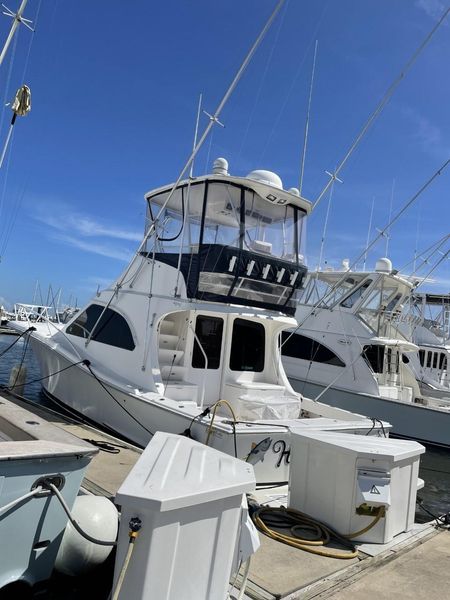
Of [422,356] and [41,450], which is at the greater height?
[422,356]

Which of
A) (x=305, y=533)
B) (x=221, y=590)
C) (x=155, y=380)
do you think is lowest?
(x=305, y=533)

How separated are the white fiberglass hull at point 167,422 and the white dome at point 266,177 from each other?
3.94m

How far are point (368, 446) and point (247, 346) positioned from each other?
4.44 m

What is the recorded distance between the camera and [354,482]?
4.12m

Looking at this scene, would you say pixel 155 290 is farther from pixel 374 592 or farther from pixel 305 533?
pixel 374 592

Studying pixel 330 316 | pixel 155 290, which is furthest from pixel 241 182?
pixel 330 316

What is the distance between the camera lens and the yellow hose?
3.93 metres

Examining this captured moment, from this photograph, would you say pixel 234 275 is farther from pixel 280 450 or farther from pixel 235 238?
pixel 280 450

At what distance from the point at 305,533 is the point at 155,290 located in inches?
197

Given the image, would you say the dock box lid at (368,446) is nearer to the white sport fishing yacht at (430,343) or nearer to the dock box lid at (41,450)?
the dock box lid at (41,450)

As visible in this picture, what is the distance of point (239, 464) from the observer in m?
3.19

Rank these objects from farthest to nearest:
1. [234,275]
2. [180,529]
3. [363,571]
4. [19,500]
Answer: [234,275] → [363,571] → [19,500] → [180,529]

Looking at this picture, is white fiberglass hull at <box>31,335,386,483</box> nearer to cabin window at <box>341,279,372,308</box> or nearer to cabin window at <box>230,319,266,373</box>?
cabin window at <box>230,319,266,373</box>

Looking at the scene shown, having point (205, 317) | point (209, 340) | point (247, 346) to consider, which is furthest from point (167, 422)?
point (247, 346)
